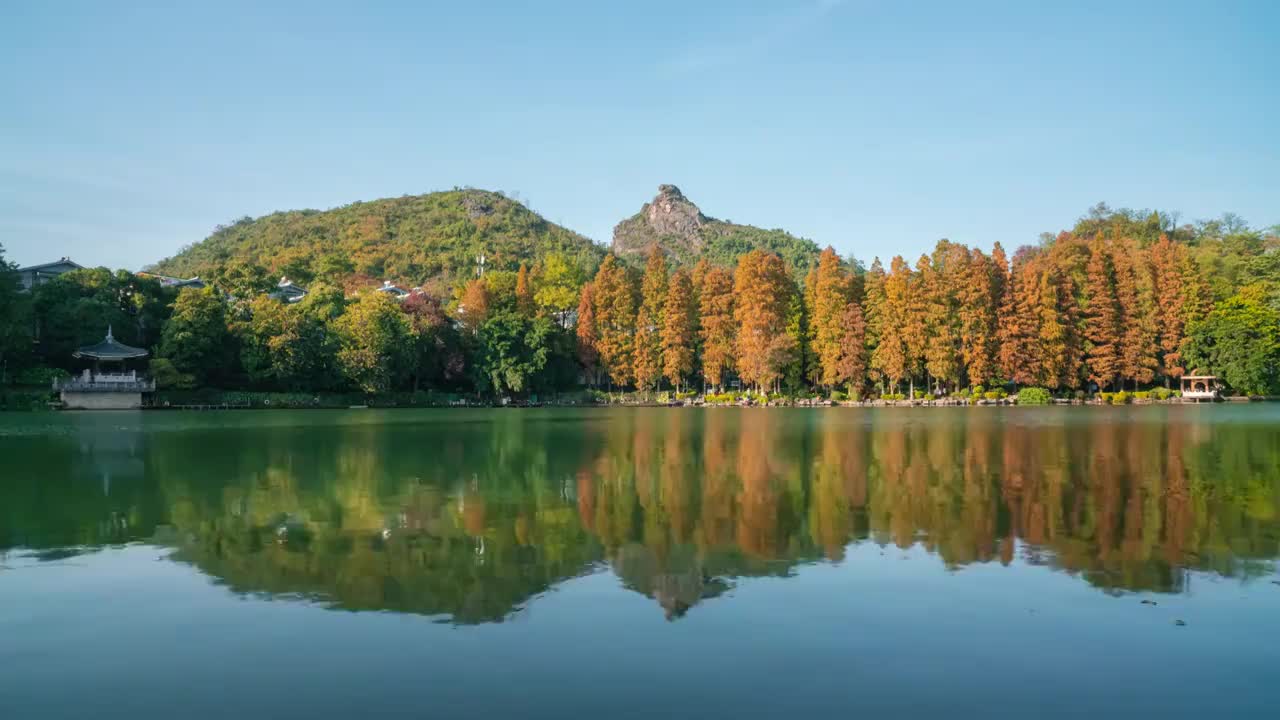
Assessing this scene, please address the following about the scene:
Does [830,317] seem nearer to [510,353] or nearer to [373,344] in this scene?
[510,353]

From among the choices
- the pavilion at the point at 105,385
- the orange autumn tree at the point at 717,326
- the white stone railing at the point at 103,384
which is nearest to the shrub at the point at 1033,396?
the orange autumn tree at the point at 717,326

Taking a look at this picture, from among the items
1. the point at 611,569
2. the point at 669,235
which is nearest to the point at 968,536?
the point at 611,569

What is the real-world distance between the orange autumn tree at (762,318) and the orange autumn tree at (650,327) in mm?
5431

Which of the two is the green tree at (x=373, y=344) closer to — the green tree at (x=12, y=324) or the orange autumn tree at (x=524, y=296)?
the orange autumn tree at (x=524, y=296)

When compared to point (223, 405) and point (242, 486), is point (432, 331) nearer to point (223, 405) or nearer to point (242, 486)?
point (223, 405)

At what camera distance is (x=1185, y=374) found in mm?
53312

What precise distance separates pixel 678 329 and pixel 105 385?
3214 centimetres

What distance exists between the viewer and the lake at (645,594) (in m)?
4.54

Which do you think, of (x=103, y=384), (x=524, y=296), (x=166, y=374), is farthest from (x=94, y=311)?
(x=524, y=296)

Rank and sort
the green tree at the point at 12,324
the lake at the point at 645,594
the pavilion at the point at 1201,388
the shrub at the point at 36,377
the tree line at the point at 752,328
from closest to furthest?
the lake at the point at 645,594, the green tree at the point at 12,324, the shrub at the point at 36,377, the tree line at the point at 752,328, the pavilion at the point at 1201,388

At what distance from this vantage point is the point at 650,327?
58.2 m

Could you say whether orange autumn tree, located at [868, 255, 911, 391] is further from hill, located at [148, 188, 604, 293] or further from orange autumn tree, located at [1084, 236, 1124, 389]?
hill, located at [148, 188, 604, 293]

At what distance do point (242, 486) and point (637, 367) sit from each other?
44.8 metres

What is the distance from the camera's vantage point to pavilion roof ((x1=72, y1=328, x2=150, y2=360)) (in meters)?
43.3
